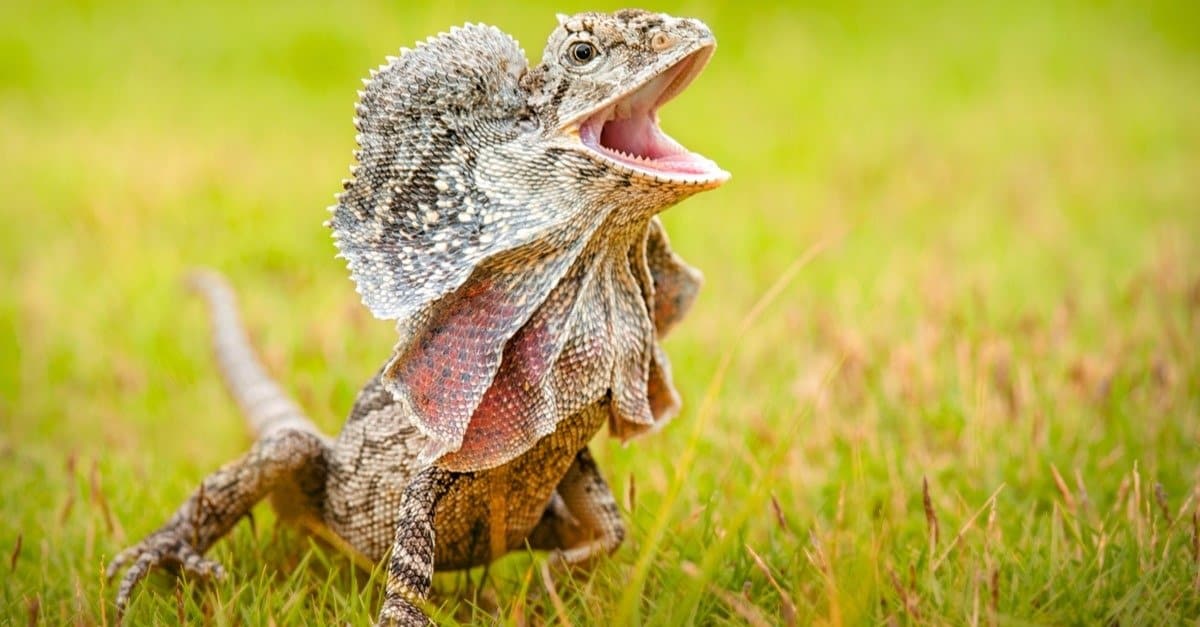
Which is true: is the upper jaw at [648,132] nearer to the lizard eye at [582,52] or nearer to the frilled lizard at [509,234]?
the frilled lizard at [509,234]

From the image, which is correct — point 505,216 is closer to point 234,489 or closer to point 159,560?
Answer: point 234,489

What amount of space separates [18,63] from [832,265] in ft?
23.0

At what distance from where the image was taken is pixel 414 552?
2494mm

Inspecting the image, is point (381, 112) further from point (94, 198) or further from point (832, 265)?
→ point (94, 198)

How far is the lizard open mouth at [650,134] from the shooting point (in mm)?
2254

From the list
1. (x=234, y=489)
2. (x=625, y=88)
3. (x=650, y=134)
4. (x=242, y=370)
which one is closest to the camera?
(x=625, y=88)

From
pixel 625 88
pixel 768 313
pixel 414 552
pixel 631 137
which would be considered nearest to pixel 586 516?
pixel 414 552

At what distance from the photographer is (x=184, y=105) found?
8828 mm

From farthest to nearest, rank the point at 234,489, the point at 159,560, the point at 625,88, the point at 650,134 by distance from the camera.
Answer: the point at 234,489, the point at 159,560, the point at 650,134, the point at 625,88

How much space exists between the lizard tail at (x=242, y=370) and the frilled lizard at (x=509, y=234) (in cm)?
92

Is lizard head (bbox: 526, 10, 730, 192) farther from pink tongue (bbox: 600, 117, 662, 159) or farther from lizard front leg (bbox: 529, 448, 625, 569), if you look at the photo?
lizard front leg (bbox: 529, 448, 625, 569)

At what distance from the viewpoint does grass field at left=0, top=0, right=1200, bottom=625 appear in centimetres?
271

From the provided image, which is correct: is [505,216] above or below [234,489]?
above

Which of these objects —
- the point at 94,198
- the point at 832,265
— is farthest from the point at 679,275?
the point at 94,198
